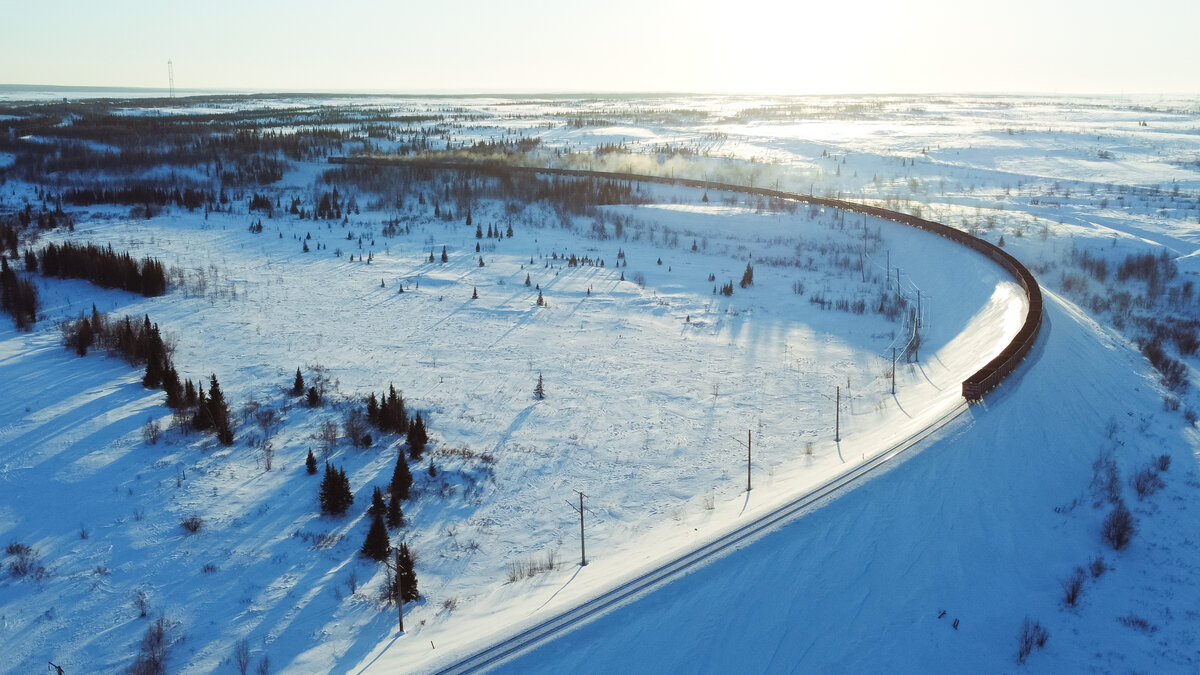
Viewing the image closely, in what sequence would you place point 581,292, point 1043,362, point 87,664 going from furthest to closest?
point 581,292 < point 1043,362 < point 87,664

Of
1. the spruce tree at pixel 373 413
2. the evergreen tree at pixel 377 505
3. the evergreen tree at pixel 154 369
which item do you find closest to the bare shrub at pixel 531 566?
the evergreen tree at pixel 377 505

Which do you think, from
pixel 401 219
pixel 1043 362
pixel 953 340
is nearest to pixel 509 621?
pixel 1043 362

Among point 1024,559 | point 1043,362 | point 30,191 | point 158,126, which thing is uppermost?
point 158,126

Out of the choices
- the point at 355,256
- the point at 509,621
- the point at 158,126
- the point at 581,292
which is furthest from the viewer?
the point at 158,126

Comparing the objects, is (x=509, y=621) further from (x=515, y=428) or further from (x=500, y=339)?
(x=500, y=339)

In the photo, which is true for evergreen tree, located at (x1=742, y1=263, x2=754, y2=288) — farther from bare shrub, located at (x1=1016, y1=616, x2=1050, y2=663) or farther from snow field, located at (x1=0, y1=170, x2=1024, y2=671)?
bare shrub, located at (x1=1016, y1=616, x2=1050, y2=663)

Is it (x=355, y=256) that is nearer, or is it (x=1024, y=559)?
(x=1024, y=559)
